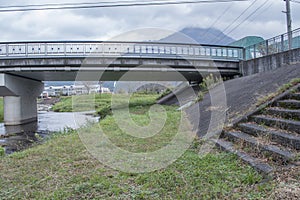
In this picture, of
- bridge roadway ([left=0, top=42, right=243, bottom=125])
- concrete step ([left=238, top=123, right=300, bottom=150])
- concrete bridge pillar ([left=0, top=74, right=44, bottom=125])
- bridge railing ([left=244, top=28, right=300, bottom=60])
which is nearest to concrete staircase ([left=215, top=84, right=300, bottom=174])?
concrete step ([left=238, top=123, right=300, bottom=150])

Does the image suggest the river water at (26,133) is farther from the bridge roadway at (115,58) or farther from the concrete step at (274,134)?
the concrete step at (274,134)

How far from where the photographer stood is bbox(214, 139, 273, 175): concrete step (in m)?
3.11

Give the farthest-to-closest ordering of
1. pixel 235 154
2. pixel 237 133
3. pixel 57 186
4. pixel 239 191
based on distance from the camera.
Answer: pixel 237 133 < pixel 235 154 < pixel 57 186 < pixel 239 191

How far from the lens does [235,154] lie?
3951 millimetres

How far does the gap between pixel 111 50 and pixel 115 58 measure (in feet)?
1.84

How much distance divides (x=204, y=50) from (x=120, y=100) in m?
6.45

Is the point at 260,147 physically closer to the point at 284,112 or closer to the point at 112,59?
the point at 284,112

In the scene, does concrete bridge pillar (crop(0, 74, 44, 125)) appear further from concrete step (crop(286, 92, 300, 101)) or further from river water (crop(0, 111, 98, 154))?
concrete step (crop(286, 92, 300, 101))

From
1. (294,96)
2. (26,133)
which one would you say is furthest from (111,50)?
(294,96)

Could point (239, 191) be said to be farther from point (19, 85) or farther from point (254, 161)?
point (19, 85)

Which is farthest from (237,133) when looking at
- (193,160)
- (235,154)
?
(193,160)

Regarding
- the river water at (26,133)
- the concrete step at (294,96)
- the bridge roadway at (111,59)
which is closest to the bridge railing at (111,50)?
the bridge roadway at (111,59)

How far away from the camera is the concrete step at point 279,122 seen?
13.2 feet

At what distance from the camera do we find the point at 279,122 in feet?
14.5
